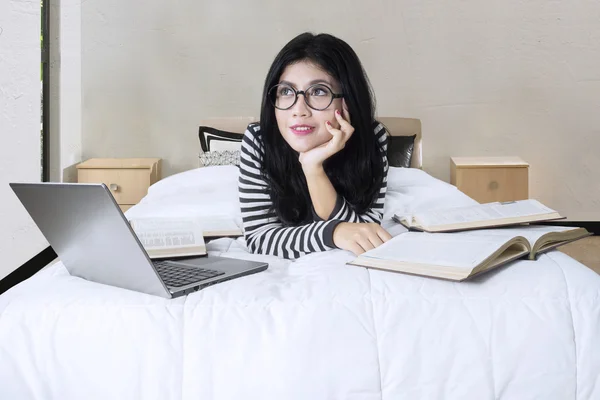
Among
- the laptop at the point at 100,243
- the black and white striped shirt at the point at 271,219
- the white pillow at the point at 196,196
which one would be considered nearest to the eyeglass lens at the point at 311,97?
the black and white striped shirt at the point at 271,219

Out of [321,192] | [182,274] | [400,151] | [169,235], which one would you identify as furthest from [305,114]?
[400,151]

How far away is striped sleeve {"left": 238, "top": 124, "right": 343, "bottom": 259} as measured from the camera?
1576 millimetres

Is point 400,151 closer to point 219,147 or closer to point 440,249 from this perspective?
point 219,147

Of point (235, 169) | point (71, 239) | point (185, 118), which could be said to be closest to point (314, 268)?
point (71, 239)

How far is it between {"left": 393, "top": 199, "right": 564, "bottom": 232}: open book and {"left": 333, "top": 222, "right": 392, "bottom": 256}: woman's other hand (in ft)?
0.50

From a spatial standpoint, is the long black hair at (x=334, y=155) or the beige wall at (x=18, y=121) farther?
the beige wall at (x=18, y=121)

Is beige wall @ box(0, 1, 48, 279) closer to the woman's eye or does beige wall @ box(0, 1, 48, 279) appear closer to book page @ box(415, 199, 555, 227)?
the woman's eye

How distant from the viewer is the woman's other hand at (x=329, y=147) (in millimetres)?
1662

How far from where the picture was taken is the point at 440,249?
1.34 meters

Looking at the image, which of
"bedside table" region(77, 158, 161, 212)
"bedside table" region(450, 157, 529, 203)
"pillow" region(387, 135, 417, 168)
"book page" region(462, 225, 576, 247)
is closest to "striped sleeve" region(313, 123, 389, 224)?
"book page" region(462, 225, 576, 247)

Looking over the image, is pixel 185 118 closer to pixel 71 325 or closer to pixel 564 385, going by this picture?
pixel 71 325

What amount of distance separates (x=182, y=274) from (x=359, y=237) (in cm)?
41

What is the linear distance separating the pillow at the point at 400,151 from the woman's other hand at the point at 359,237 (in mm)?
1549

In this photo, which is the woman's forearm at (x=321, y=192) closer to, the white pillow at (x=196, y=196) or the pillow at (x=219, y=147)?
the white pillow at (x=196, y=196)
